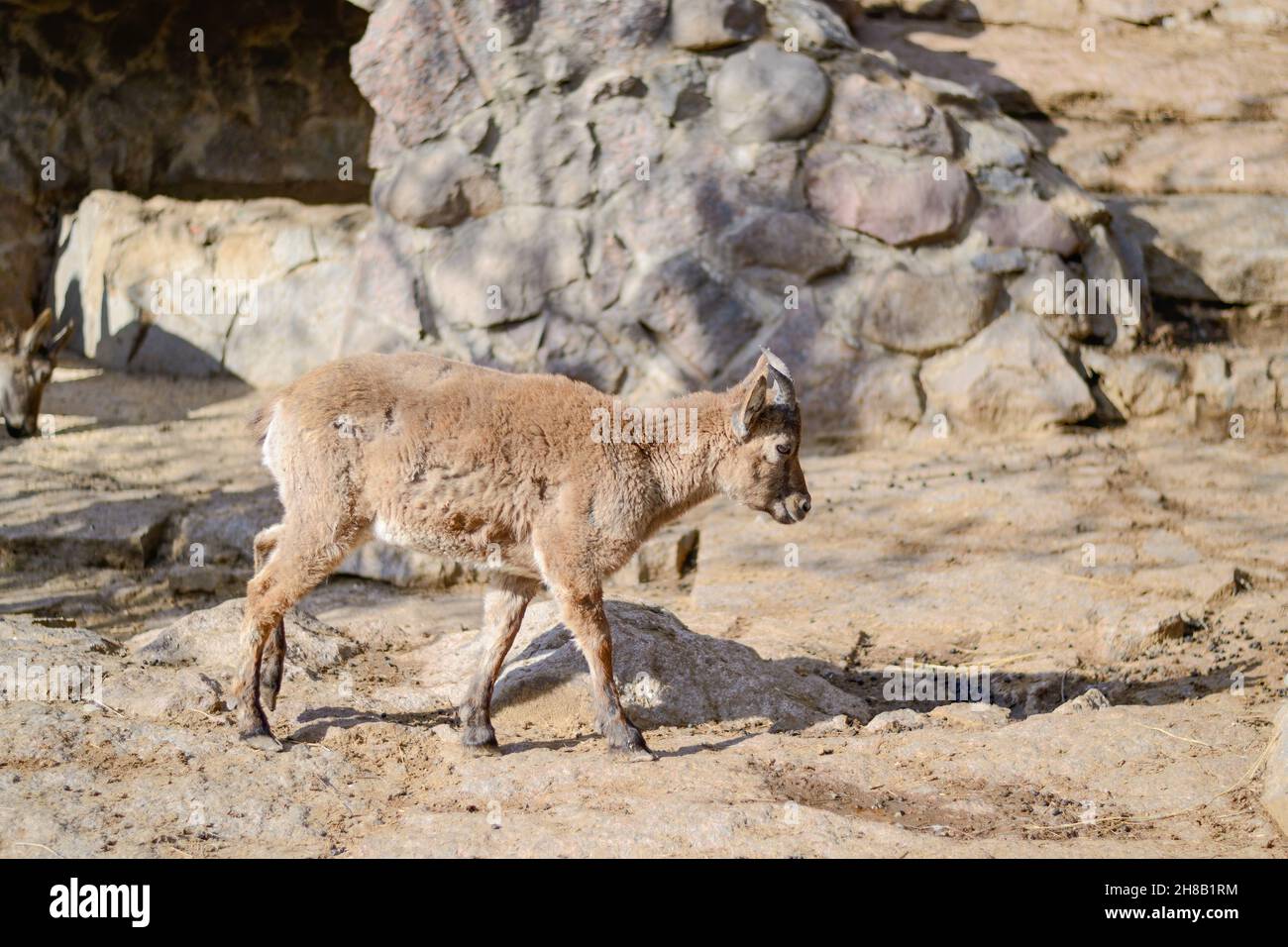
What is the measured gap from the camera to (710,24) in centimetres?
1166

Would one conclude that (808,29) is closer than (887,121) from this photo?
No

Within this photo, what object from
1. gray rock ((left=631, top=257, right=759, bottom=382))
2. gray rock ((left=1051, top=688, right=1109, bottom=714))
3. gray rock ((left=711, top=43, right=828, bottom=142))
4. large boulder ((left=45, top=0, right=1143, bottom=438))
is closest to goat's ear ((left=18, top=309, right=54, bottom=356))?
large boulder ((left=45, top=0, right=1143, bottom=438))

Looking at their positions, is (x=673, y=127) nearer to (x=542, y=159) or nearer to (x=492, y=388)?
(x=542, y=159)

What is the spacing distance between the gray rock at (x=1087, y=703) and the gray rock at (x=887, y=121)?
20.0 ft

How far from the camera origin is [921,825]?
5.11 meters

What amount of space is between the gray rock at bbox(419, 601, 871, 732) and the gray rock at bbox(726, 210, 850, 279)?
4.76 meters

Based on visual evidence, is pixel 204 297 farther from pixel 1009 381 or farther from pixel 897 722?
pixel 897 722

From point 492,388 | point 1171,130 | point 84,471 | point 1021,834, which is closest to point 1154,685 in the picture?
point 1021,834

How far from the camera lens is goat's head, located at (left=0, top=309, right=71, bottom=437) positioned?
42.0 ft

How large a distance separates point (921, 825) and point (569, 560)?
1801 mm

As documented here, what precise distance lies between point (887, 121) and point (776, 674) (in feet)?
20.0

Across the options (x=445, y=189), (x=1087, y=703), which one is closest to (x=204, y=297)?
(x=445, y=189)

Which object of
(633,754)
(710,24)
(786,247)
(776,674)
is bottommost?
(776,674)

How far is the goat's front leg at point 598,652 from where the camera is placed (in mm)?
5867
